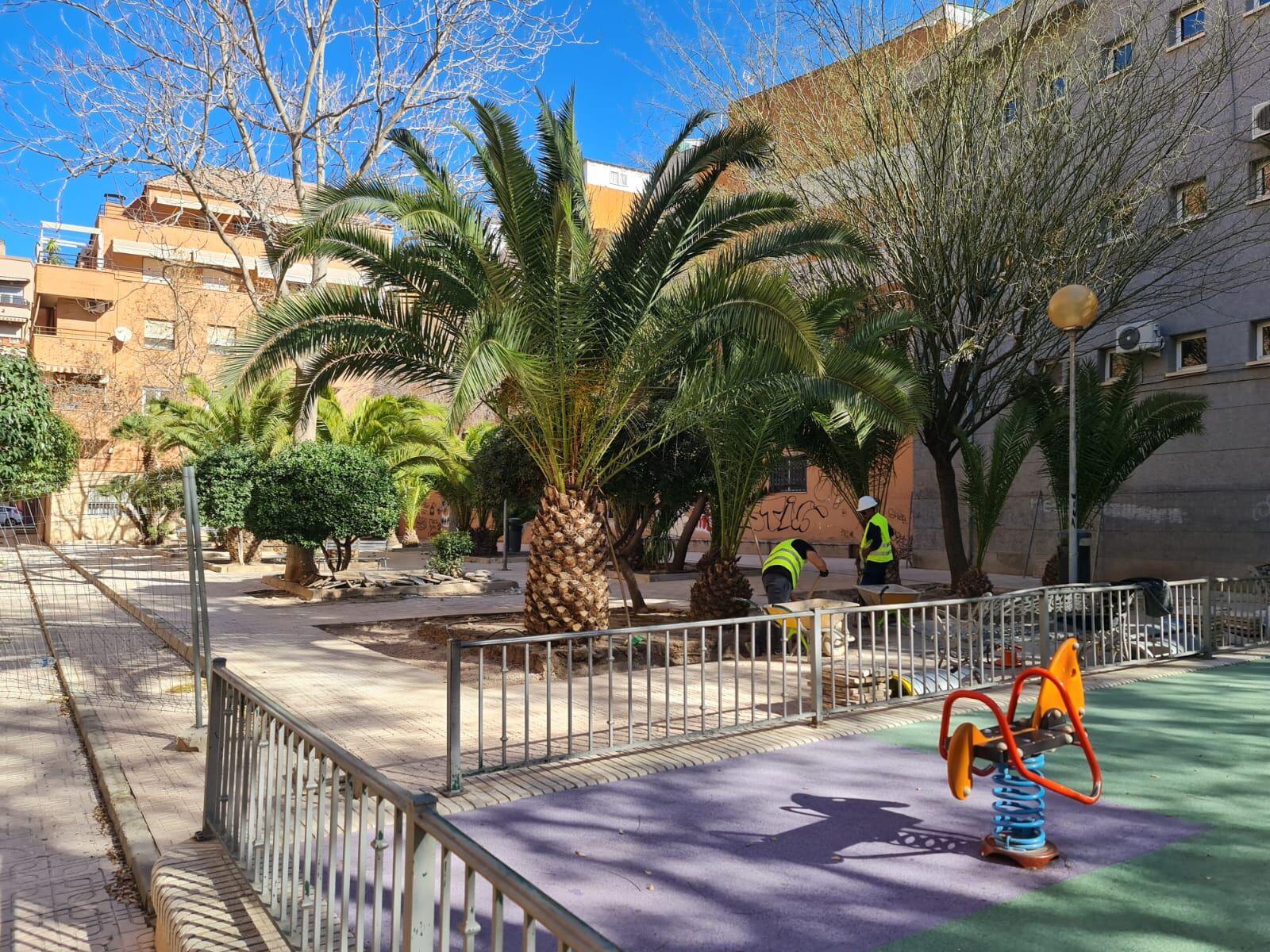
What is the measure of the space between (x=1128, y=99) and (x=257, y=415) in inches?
741

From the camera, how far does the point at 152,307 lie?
3734cm

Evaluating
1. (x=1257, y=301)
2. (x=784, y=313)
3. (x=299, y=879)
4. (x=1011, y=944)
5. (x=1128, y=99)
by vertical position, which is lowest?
(x=1011, y=944)

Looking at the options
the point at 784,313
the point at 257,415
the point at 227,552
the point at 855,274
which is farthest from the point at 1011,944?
the point at 227,552

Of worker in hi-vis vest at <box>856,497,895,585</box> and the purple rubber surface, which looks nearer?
the purple rubber surface

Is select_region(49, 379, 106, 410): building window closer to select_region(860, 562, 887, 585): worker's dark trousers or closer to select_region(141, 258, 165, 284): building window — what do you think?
select_region(141, 258, 165, 284): building window

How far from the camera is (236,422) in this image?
22062mm

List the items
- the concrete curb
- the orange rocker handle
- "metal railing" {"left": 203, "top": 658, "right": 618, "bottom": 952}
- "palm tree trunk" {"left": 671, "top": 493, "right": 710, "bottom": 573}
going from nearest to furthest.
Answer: "metal railing" {"left": 203, "top": 658, "right": 618, "bottom": 952}, the orange rocker handle, the concrete curb, "palm tree trunk" {"left": 671, "top": 493, "right": 710, "bottom": 573}

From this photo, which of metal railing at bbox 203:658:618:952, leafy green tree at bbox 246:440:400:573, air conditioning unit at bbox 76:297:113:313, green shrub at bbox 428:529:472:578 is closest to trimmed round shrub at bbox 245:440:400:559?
leafy green tree at bbox 246:440:400:573

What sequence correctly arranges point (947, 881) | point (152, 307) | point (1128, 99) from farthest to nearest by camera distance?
point (152, 307)
point (1128, 99)
point (947, 881)

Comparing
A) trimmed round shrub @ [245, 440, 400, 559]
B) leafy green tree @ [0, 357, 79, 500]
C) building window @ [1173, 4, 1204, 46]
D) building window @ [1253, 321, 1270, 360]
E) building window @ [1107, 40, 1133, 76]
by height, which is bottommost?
trimmed round shrub @ [245, 440, 400, 559]

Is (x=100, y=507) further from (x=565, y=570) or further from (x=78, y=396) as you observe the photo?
(x=565, y=570)

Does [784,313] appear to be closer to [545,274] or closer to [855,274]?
[545,274]

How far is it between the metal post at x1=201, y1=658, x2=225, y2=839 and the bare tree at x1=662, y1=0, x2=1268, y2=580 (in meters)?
10.5

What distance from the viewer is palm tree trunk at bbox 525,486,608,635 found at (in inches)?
351
